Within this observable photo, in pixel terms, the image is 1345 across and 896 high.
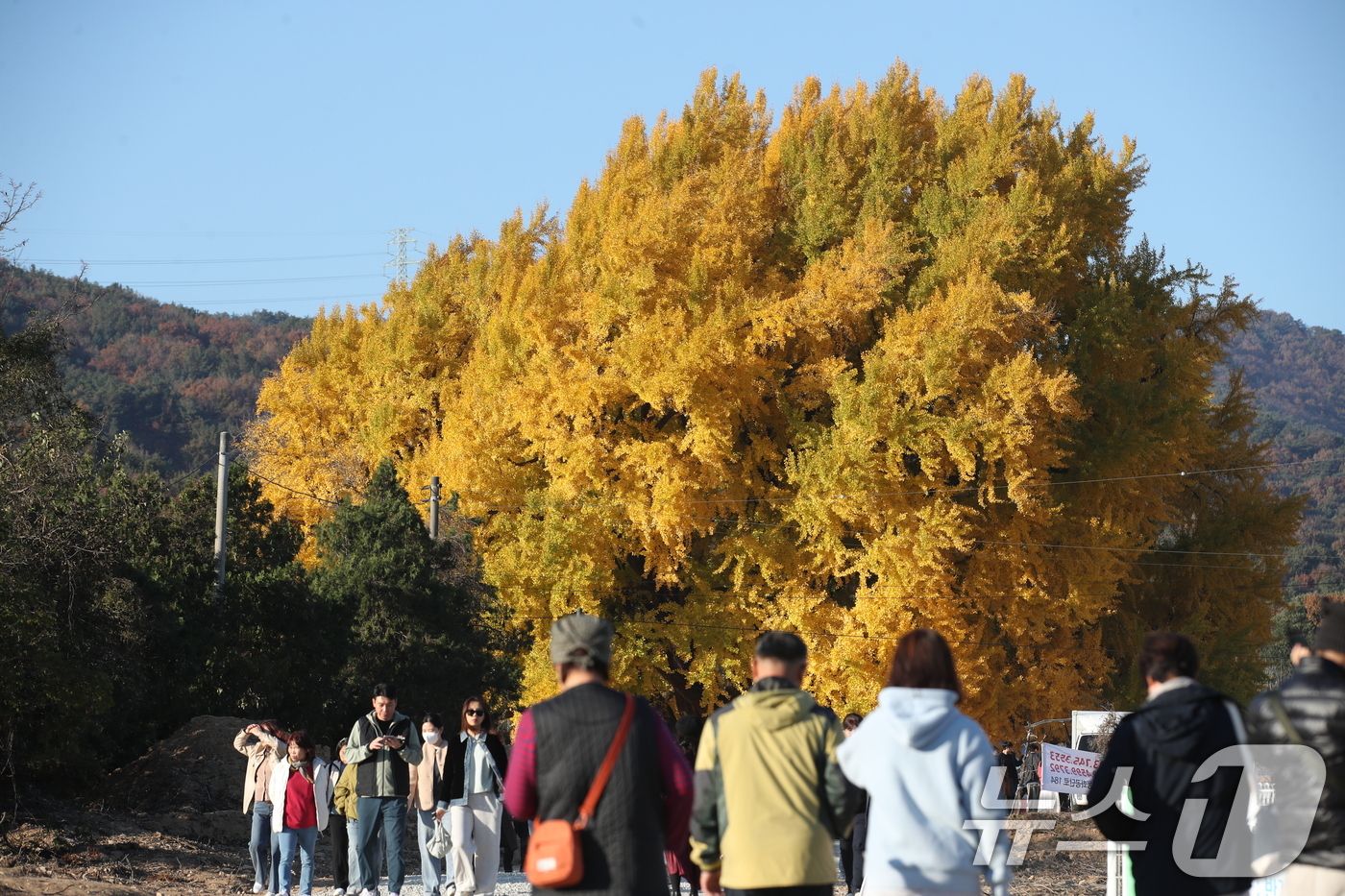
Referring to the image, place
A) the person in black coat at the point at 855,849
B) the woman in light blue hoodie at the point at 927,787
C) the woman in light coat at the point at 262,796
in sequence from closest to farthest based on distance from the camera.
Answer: the woman in light blue hoodie at the point at 927,787, the woman in light coat at the point at 262,796, the person in black coat at the point at 855,849

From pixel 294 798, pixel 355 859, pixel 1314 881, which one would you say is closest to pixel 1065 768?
pixel 355 859

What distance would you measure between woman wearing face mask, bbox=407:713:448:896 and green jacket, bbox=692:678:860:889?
700 cm

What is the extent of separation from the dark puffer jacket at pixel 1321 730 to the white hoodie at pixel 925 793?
1229mm

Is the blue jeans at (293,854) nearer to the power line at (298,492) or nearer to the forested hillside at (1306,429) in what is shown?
the power line at (298,492)

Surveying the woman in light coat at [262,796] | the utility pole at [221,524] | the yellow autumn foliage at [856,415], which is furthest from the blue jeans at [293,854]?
the yellow autumn foliage at [856,415]

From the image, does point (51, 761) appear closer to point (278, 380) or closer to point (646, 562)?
point (646, 562)

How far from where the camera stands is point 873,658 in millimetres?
31625

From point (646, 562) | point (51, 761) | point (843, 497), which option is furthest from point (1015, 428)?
point (51, 761)

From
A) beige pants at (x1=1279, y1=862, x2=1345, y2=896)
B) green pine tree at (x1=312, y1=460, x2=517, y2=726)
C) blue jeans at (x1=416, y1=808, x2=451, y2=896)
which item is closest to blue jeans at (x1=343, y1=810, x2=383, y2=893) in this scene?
blue jeans at (x1=416, y1=808, x2=451, y2=896)

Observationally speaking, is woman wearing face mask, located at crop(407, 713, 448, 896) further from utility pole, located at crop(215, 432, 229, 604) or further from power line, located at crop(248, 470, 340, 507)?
power line, located at crop(248, 470, 340, 507)

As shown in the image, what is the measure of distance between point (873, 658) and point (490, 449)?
9958 mm

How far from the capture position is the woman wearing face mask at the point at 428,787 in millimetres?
12875

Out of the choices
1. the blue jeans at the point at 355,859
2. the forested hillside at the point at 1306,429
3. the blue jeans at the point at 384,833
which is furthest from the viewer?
the forested hillside at the point at 1306,429

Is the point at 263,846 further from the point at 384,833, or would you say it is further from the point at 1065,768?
the point at 1065,768
